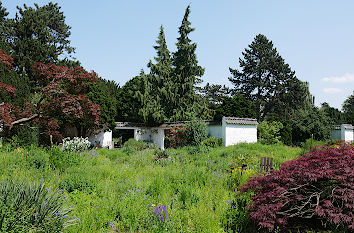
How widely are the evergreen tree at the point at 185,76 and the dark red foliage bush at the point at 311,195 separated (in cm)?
1816

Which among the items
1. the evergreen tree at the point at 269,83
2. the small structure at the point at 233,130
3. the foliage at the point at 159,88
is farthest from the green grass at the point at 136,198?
the evergreen tree at the point at 269,83

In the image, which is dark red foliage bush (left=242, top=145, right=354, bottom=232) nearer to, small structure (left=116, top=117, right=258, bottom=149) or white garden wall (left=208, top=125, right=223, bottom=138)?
small structure (left=116, top=117, right=258, bottom=149)

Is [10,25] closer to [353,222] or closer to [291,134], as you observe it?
[291,134]

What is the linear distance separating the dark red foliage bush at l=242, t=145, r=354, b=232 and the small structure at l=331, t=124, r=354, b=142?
23.0 metres

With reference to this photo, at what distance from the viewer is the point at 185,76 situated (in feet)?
74.0

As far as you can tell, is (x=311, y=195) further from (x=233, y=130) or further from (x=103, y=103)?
(x=103, y=103)

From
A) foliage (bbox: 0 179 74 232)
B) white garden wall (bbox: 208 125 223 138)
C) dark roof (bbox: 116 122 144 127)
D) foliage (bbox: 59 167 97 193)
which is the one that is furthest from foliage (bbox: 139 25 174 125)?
foliage (bbox: 0 179 74 232)

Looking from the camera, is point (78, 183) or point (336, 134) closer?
point (78, 183)

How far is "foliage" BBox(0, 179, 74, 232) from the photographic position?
2.68m

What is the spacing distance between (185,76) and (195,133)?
866 centimetres

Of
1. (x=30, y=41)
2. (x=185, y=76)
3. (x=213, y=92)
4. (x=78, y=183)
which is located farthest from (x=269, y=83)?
(x=78, y=183)

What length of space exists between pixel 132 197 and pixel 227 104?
16.3 metres

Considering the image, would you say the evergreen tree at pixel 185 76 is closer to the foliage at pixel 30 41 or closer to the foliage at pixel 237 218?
the foliage at pixel 30 41

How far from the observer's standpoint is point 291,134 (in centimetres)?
2039
